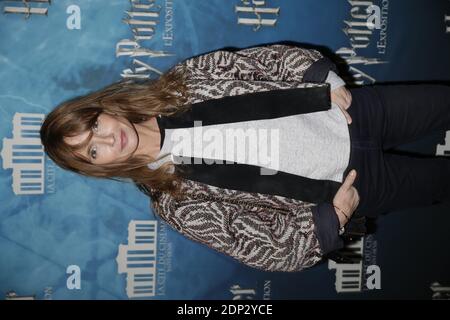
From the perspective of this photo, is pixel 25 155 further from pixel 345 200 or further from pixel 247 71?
pixel 345 200

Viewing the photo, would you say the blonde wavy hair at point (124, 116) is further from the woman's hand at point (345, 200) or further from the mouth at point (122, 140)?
the woman's hand at point (345, 200)

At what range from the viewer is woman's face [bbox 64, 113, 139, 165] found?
4.59 feet

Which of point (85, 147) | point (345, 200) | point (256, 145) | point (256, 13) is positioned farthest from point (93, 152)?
point (256, 13)

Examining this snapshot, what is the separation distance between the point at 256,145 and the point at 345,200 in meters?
0.39

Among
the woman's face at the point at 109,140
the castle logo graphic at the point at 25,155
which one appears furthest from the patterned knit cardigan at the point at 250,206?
the castle logo graphic at the point at 25,155

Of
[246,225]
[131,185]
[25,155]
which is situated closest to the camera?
[246,225]

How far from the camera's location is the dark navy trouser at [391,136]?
1473 mm

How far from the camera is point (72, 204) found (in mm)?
2049

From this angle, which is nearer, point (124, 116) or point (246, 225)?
point (246, 225)

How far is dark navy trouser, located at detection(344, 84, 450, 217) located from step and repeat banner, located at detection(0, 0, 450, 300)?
89 centimetres

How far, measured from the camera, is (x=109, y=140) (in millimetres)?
1402

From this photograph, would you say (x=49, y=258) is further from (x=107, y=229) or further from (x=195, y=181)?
(x=195, y=181)

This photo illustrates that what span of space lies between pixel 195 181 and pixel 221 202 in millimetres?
125
